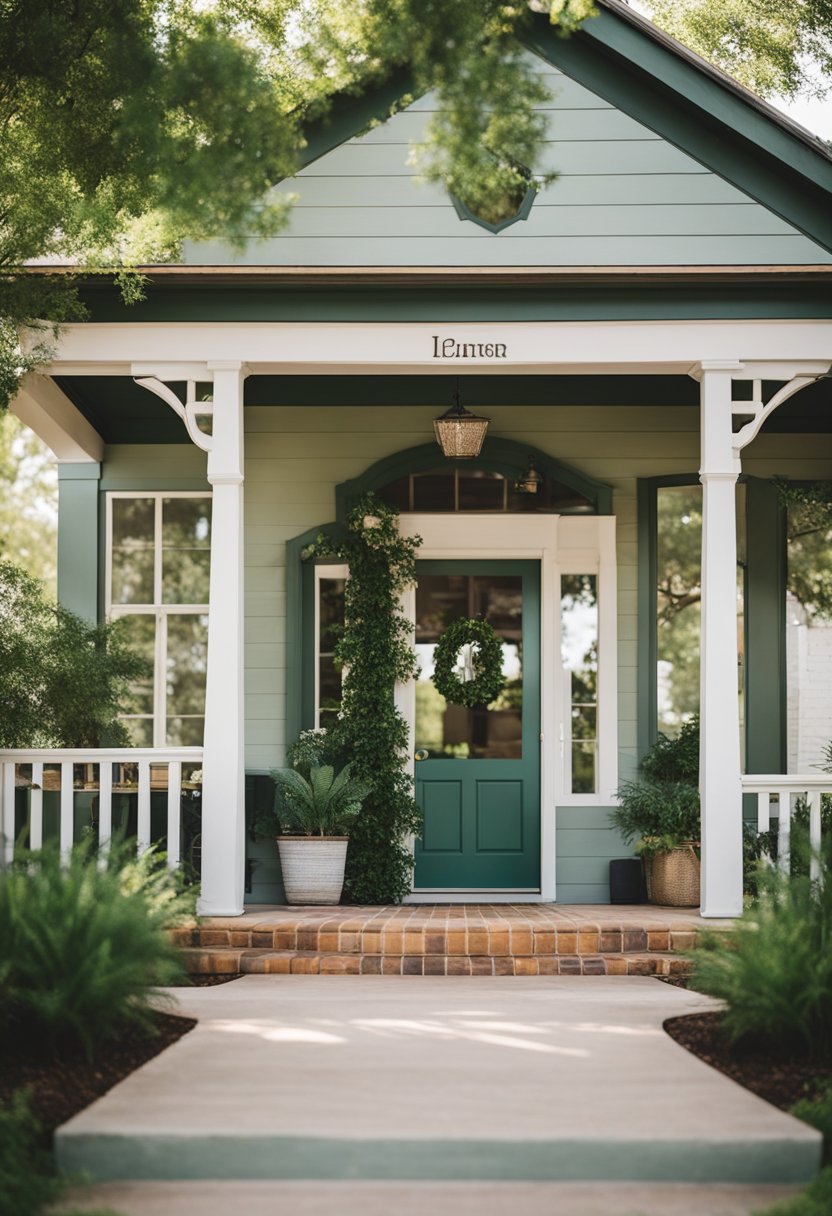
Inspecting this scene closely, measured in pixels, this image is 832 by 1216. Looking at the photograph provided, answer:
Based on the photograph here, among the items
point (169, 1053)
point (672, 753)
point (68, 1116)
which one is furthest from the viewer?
point (672, 753)

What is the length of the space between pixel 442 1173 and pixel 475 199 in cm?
537

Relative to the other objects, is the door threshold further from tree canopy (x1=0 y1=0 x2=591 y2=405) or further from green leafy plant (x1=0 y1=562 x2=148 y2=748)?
tree canopy (x1=0 y1=0 x2=591 y2=405)

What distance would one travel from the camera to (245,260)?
7.85 metres

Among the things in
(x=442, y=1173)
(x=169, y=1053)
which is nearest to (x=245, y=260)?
(x=169, y=1053)

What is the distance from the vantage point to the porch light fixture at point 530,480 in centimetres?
907

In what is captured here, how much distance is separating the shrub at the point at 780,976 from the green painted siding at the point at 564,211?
4.02 meters

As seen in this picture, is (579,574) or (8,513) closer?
(579,574)

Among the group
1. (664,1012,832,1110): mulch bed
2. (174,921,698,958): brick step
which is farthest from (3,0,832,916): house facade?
(664,1012,832,1110): mulch bed

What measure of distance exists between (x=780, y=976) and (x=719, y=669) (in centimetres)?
270

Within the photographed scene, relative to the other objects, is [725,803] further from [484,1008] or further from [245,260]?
[245,260]

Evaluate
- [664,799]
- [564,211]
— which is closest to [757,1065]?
[664,799]

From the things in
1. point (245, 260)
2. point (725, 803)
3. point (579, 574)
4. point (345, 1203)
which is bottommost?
point (345, 1203)

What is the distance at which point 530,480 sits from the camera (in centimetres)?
907

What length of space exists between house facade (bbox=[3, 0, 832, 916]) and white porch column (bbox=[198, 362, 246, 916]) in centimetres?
2
